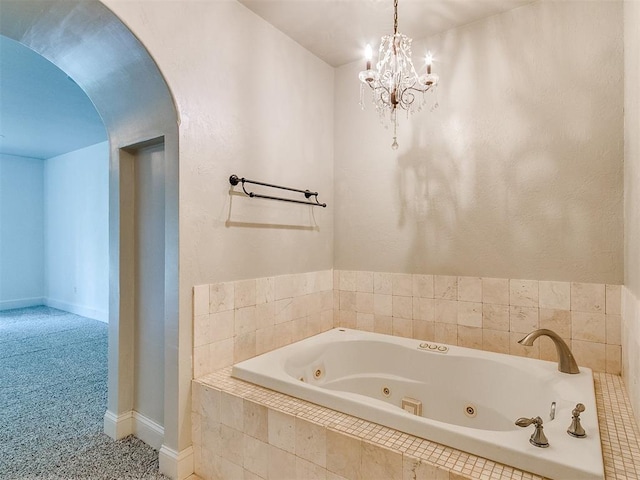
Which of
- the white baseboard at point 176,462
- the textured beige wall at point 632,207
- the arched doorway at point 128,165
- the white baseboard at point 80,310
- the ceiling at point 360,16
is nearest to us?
the textured beige wall at point 632,207

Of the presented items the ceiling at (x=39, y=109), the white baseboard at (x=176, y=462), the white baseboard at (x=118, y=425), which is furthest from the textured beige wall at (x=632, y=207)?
the ceiling at (x=39, y=109)

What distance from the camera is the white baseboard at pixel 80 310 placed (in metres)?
5.16

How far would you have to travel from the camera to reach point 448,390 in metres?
2.12

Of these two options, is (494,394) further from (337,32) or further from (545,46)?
(337,32)

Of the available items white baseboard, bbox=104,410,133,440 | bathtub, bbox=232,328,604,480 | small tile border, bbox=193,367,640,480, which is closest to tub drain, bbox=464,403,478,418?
bathtub, bbox=232,328,604,480

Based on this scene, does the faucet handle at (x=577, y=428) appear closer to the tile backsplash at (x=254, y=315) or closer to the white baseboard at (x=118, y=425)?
the tile backsplash at (x=254, y=315)

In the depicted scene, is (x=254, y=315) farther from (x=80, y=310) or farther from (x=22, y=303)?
(x=22, y=303)

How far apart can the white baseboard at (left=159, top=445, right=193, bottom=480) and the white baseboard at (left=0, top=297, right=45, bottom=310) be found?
228 inches

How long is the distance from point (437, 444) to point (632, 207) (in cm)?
140

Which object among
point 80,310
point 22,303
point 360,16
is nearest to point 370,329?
point 360,16

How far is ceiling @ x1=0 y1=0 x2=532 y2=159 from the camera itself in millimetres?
2203

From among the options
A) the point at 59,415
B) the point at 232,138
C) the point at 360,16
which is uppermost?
the point at 360,16

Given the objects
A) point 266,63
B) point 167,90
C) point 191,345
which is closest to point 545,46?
point 266,63

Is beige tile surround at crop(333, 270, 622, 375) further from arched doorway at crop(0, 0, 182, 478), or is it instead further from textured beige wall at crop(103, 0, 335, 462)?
arched doorway at crop(0, 0, 182, 478)
